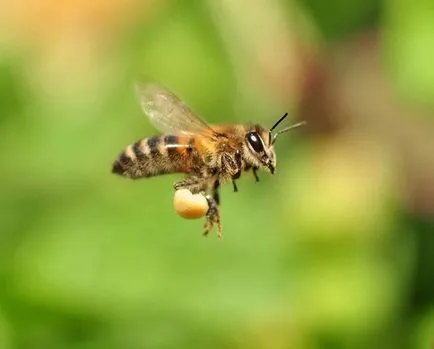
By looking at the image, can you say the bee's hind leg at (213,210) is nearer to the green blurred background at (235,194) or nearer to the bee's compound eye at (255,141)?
the bee's compound eye at (255,141)

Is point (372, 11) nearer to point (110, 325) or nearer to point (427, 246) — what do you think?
point (427, 246)

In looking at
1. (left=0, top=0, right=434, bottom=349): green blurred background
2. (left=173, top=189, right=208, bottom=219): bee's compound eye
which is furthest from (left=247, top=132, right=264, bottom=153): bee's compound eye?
(left=0, top=0, right=434, bottom=349): green blurred background

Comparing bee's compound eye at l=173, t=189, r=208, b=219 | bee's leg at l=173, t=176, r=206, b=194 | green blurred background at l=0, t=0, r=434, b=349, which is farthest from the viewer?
green blurred background at l=0, t=0, r=434, b=349

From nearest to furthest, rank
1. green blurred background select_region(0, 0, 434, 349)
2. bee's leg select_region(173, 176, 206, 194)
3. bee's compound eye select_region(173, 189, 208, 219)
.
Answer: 1. bee's compound eye select_region(173, 189, 208, 219)
2. bee's leg select_region(173, 176, 206, 194)
3. green blurred background select_region(0, 0, 434, 349)

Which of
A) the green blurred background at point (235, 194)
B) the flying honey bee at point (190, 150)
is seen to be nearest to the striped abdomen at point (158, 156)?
the flying honey bee at point (190, 150)

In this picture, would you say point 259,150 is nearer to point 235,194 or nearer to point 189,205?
point 189,205

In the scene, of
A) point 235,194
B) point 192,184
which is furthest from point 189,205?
point 235,194

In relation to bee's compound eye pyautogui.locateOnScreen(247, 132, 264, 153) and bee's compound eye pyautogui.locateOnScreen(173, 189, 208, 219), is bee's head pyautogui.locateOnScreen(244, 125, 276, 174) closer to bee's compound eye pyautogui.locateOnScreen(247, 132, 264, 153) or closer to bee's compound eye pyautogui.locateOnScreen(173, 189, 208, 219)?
bee's compound eye pyautogui.locateOnScreen(247, 132, 264, 153)

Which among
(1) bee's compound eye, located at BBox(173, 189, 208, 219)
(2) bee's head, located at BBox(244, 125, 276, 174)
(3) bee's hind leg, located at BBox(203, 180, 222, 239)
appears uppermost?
(2) bee's head, located at BBox(244, 125, 276, 174)
